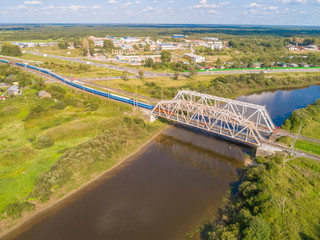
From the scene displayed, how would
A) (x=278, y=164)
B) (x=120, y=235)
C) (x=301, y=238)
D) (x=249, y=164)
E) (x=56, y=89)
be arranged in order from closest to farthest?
(x=301, y=238) → (x=120, y=235) → (x=278, y=164) → (x=249, y=164) → (x=56, y=89)

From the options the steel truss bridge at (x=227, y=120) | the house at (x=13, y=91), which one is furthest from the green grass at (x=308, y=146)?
the house at (x=13, y=91)

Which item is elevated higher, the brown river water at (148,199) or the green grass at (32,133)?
the green grass at (32,133)

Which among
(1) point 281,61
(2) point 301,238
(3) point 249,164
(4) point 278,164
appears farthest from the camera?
A: (1) point 281,61

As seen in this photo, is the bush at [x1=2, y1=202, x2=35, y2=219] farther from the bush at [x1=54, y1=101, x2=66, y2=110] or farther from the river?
the bush at [x1=54, y1=101, x2=66, y2=110]

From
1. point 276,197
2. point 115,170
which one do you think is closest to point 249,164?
point 276,197

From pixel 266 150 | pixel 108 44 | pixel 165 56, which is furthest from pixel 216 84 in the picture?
pixel 108 44

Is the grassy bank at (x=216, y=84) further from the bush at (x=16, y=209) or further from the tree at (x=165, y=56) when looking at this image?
the bush at (x=16, y=209)

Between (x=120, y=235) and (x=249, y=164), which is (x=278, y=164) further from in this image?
(x=120, y=235)
